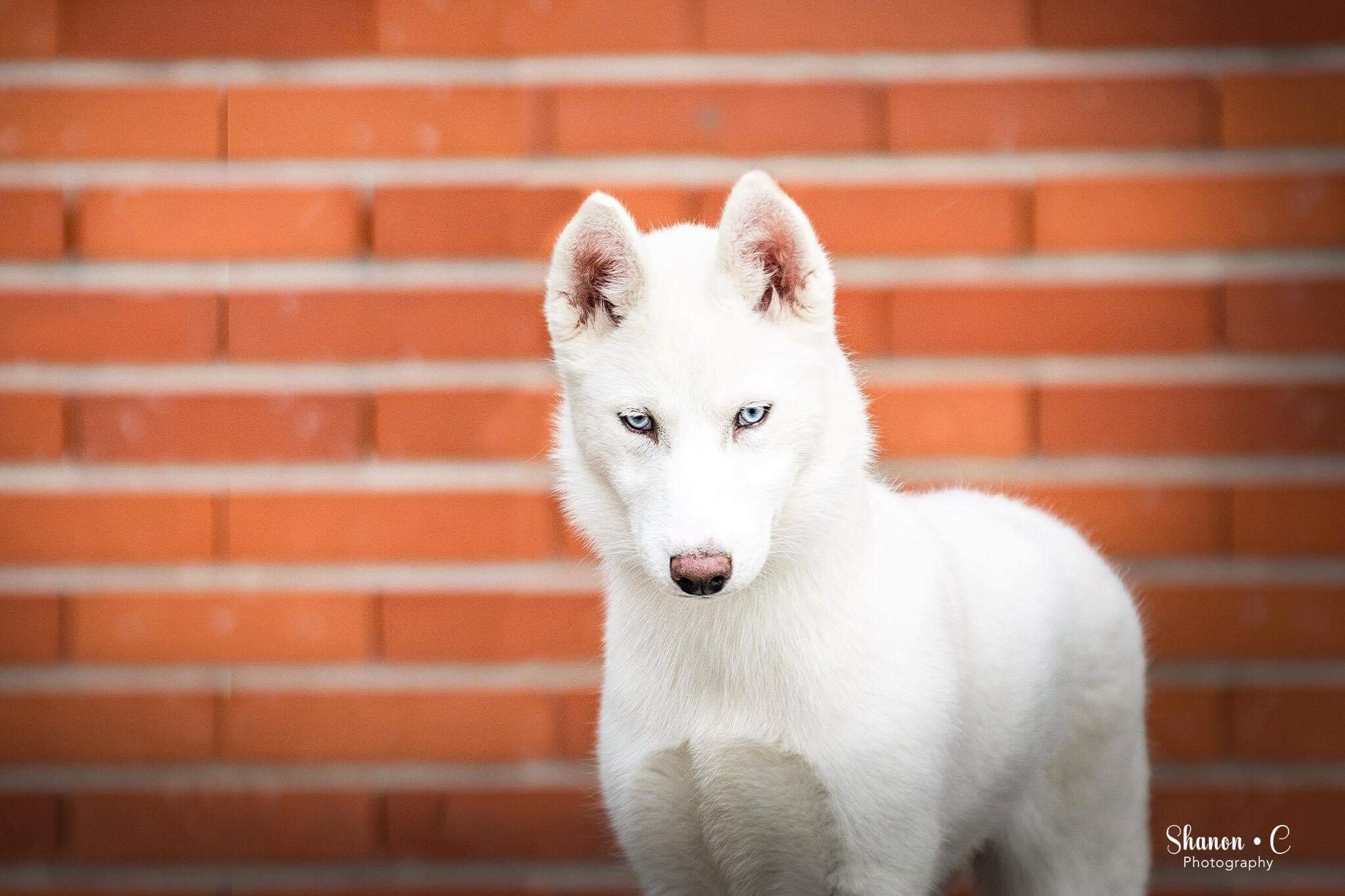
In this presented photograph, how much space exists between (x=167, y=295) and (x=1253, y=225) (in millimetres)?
2122

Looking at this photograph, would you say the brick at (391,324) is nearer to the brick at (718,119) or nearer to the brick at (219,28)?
the brick at (718,119)

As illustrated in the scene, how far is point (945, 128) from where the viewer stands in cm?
225

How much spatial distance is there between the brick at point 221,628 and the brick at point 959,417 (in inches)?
43.0

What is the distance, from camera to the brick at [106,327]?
7.57ft

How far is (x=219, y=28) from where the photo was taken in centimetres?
228

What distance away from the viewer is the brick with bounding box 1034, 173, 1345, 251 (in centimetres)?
223

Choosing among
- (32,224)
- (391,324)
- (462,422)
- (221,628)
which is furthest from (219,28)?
(221,628)

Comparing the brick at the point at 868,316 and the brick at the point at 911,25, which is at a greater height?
the brick at the point at 911,25

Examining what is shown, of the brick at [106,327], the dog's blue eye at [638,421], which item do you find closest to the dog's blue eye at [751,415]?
the dog's blue eye at [638,421]

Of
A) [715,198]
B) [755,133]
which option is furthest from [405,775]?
[755,133]

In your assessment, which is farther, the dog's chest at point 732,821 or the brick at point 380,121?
the brick at point 380,121

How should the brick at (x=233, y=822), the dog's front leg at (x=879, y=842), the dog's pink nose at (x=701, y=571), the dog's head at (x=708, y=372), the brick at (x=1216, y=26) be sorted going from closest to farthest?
the dog's pink nose at (x=701, y=571), the dog's head at (x=708, y=372), the dog's front leg at (x=879, y=842), the brick at (x=1216, y=26), the brick at (x=233, y=822)

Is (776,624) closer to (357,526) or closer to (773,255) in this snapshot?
(773,255)

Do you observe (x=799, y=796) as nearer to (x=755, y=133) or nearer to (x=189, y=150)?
(x=755, y=133)
